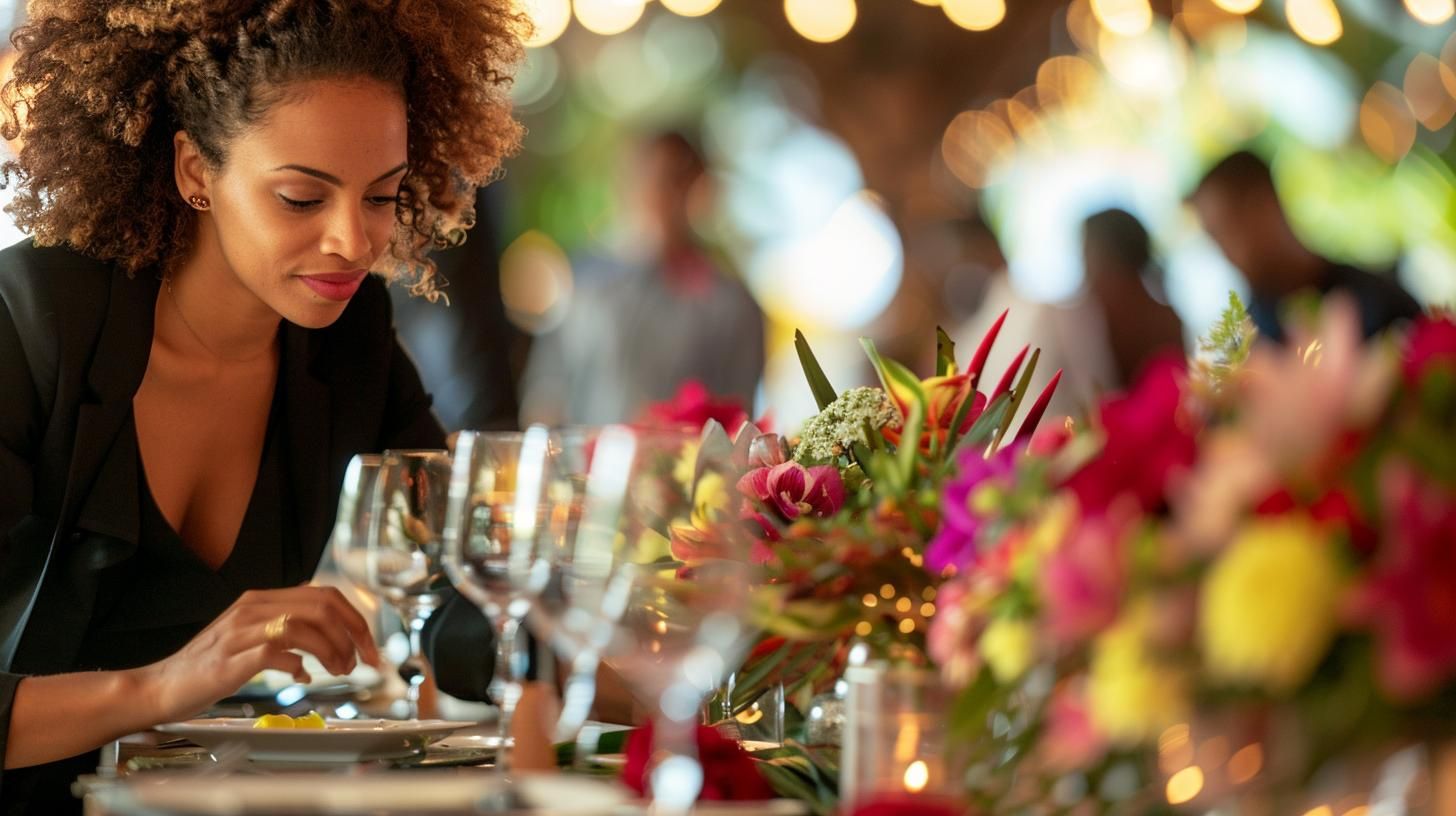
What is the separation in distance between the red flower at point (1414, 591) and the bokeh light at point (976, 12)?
5.96 metres

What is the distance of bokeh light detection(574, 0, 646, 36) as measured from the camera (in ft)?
21.8

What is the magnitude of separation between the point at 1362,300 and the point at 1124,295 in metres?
0.56

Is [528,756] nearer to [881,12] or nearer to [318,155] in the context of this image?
[318,155]

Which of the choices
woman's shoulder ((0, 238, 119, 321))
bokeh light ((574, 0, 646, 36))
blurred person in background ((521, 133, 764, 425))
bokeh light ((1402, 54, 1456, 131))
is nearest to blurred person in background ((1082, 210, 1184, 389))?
blurred person in background ((521, 133, 764, 425))

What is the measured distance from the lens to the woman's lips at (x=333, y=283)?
5.80ft

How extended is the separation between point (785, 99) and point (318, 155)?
22.4 ft

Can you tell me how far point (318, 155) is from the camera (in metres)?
1.74

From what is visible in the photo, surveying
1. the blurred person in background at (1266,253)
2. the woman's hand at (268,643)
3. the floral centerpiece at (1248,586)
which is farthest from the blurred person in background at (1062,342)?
the floral centerpiece at (1248,586)

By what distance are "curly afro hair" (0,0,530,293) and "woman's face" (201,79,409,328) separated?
37 millimetres

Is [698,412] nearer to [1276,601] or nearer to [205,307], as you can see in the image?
[205,307]

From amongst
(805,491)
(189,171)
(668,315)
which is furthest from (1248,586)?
(668,315)

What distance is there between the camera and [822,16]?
6.41 metres

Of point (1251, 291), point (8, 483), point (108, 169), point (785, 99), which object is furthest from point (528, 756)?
point (785, 99)

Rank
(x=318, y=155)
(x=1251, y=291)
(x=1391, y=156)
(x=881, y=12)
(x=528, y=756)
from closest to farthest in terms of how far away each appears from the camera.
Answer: (x=528, y=756) → (x=318, y=155) → (x=1251, y=291) → (x=881, y=12) → (x=1391, y=156)
